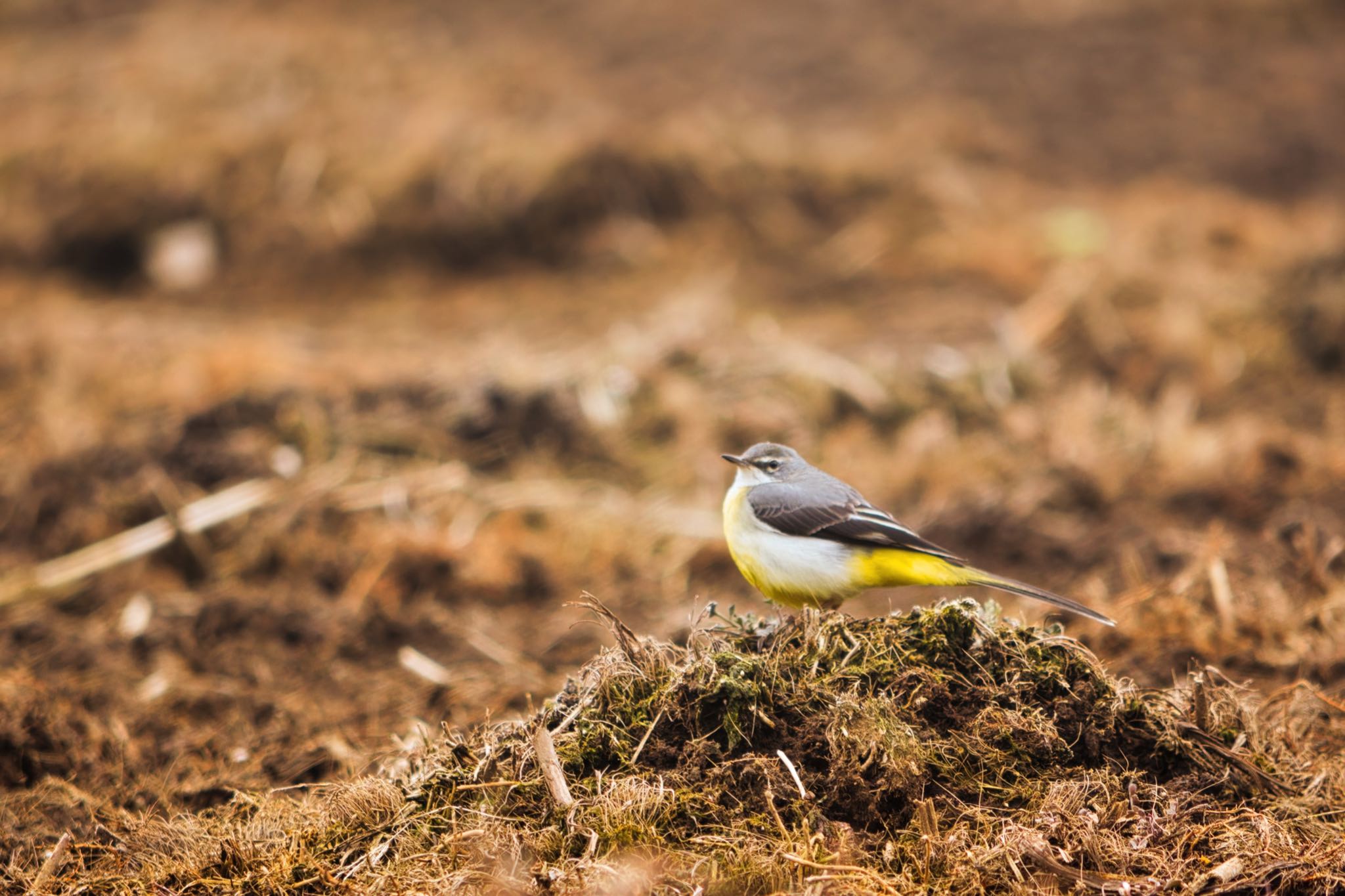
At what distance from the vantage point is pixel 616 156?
50.1 ft

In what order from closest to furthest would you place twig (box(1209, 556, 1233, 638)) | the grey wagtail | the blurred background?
the grey wagtail, twig (box(1209, 556, 1233, 638)), the blurred background

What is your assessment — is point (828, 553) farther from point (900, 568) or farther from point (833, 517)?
point (900, 568)

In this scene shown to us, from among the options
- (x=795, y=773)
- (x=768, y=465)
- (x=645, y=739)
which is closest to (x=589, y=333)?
(x=768, y=465)

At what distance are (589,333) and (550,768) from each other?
9.19m

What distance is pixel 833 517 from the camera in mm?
5387

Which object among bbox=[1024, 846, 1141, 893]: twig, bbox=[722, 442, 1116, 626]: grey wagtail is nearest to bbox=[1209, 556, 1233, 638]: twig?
bbox=[722, 442, 1116, 626]: grey wagtail

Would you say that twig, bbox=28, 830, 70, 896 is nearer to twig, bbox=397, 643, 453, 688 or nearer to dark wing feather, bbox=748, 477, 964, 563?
twig, bbox=397, 643, 453, 688

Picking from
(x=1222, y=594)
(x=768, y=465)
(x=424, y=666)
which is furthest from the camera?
(x=424, y=666)

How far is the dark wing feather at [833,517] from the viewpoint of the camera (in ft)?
17.3

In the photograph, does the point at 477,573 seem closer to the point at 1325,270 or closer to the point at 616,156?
the point at 616,156

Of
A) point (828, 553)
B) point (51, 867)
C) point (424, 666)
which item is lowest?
point (424, 666)

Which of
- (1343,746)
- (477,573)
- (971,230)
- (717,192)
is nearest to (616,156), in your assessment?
(717,192)

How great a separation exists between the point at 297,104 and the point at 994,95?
11.8 meters

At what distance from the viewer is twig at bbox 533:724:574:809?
390 centimetres
